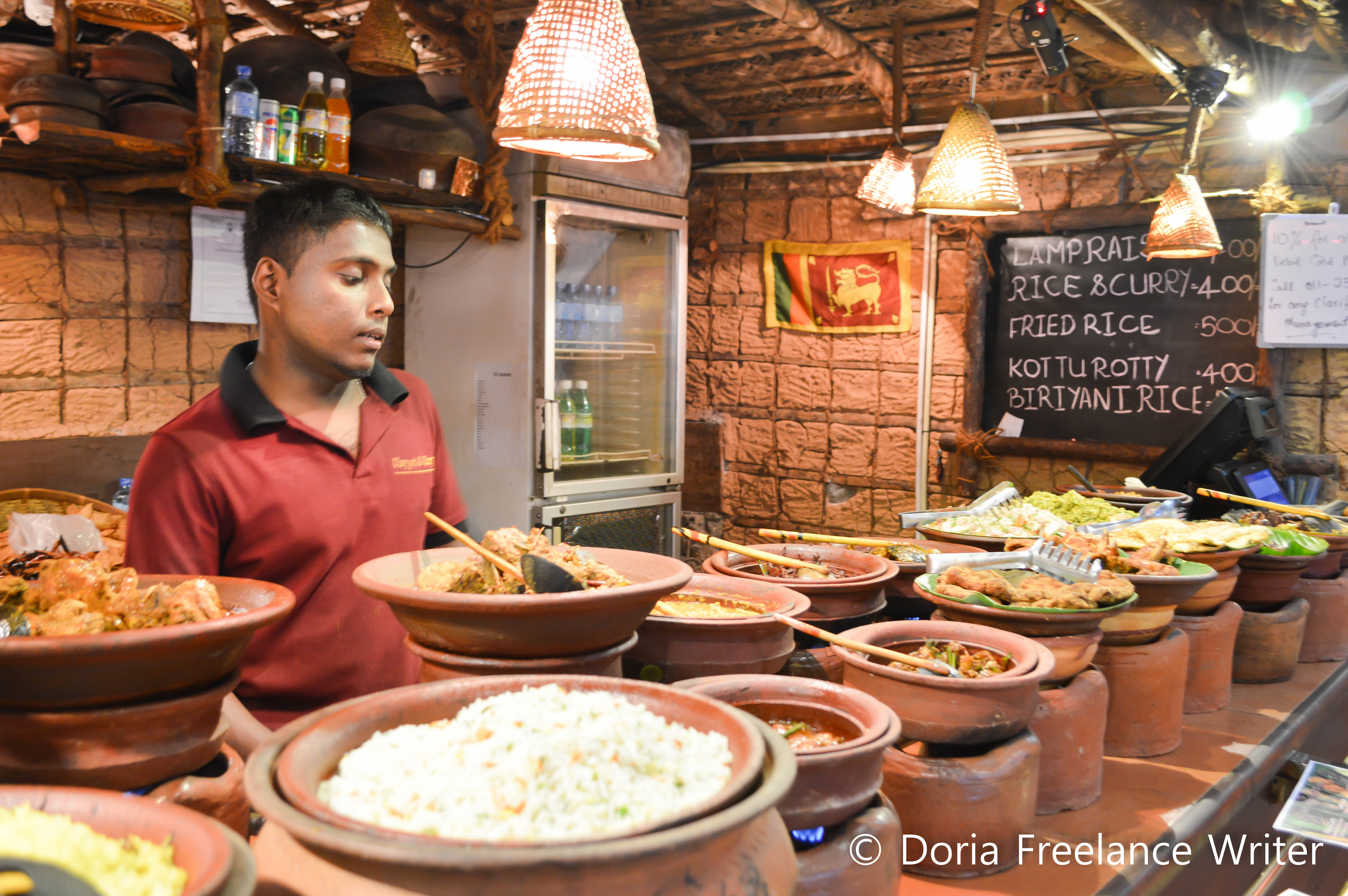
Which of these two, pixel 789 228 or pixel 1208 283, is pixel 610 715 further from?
pixel 789 228

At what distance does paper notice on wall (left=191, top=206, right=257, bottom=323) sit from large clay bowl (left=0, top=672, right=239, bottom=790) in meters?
3.40

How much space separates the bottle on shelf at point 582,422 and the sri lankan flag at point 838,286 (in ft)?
5.30

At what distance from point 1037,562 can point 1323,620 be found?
1.52 meters

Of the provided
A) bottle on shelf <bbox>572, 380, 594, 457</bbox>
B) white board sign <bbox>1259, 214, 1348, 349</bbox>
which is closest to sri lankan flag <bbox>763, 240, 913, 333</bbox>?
bottle on shelf <bbox>572, 380, 594, 457</bbox>

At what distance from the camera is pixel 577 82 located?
1.84m

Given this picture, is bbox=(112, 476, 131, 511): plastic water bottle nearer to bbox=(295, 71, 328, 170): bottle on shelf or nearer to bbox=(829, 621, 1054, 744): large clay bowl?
bbox=(295, 71, 328, 170): bottle on shelf

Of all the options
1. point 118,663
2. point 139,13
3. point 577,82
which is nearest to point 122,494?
point 139,13

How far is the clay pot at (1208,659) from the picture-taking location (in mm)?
2383

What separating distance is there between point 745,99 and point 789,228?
0.84m

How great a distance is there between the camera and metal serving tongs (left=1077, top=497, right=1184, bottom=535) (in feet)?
9.14

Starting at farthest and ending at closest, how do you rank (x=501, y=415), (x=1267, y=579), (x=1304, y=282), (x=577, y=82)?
(x=501, y=415) < (x=1304, y=282) < (x=1267, y=579) < (x=577, y=82)

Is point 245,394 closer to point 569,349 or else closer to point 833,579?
point 833,579

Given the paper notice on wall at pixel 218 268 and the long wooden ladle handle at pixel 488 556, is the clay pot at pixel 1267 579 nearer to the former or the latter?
the long wooden ladle handle at pixel 488 556

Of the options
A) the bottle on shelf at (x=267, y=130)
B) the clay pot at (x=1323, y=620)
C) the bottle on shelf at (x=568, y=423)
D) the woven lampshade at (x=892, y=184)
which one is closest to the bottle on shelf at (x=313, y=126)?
the bottle on shelf at (x=267, y=130)
